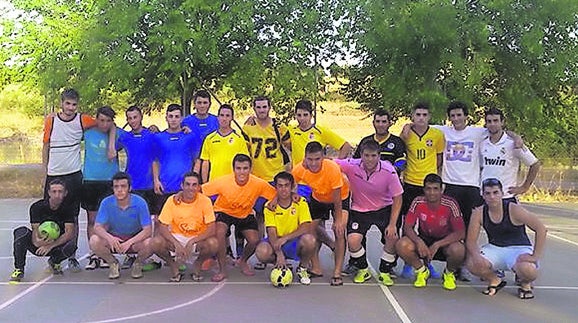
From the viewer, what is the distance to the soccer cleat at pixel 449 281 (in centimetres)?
673

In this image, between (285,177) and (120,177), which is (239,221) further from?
(120,177)

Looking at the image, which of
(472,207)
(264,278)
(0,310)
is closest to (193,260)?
(264,278)

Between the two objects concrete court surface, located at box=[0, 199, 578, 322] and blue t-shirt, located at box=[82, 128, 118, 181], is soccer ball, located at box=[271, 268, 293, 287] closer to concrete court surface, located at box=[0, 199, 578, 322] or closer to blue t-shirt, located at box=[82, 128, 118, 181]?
concrete court surface, located at box=[0, 199, 578, 322]

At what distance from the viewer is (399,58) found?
614 inches

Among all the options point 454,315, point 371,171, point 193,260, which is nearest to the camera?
point 454,315

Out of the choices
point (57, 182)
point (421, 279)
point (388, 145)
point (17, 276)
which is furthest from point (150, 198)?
point (421, 279)

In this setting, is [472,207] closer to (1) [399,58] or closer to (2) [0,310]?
(2) [0,310]

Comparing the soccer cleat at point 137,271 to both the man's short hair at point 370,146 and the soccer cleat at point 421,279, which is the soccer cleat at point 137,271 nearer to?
the man's short hair at point 370,146

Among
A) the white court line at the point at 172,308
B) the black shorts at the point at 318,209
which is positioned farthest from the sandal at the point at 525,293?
the white court line at the point at 172,308

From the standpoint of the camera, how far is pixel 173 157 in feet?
24.6

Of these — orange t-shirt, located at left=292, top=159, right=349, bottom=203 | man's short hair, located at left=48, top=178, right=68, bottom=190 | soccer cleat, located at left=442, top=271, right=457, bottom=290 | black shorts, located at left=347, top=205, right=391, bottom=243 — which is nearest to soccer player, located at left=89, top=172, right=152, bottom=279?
man's short hair, located at left=48, top=178, right=68, bottom=190

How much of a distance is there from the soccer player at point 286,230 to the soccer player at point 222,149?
2.17 feet

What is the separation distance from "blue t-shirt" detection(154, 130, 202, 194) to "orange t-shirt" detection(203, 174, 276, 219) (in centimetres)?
47

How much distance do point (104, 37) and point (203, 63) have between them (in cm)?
235
